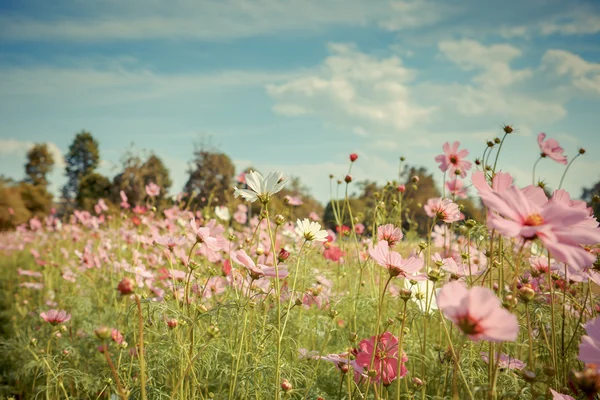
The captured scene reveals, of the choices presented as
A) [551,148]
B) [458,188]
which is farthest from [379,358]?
[458,188]

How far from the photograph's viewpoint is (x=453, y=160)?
1.76 metres

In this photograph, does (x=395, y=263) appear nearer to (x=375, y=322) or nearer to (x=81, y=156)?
(x=375, y=322)

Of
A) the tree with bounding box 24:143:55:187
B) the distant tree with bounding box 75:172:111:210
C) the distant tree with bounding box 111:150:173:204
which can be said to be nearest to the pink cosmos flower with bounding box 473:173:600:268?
the distant tree with bounding box 111:150:173:204

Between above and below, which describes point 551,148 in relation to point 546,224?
above

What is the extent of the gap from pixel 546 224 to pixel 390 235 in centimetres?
56

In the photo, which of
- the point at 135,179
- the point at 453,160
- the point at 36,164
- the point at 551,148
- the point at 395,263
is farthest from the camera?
the point at 36,164

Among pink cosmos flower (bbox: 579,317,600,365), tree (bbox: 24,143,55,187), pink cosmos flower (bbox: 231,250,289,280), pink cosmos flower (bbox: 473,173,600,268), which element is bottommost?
pink cosmos flower (bbox: 579,317,600,365)

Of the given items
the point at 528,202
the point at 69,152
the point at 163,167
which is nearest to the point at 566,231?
the point at 528,202

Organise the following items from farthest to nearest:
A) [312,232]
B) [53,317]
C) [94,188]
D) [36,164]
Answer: [36,164] < [94,188] < [53,317] < [312,232]

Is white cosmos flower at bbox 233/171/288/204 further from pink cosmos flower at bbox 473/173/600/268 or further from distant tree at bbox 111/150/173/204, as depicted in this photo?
distant tree at bbox 111/150/173/204

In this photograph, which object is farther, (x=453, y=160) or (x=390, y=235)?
(x=453, y=160)

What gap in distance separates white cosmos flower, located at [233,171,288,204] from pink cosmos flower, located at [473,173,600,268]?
17.5 inches

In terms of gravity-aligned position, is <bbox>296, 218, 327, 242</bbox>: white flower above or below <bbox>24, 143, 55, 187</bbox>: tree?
below

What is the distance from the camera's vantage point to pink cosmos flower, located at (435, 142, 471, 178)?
1.75 m
